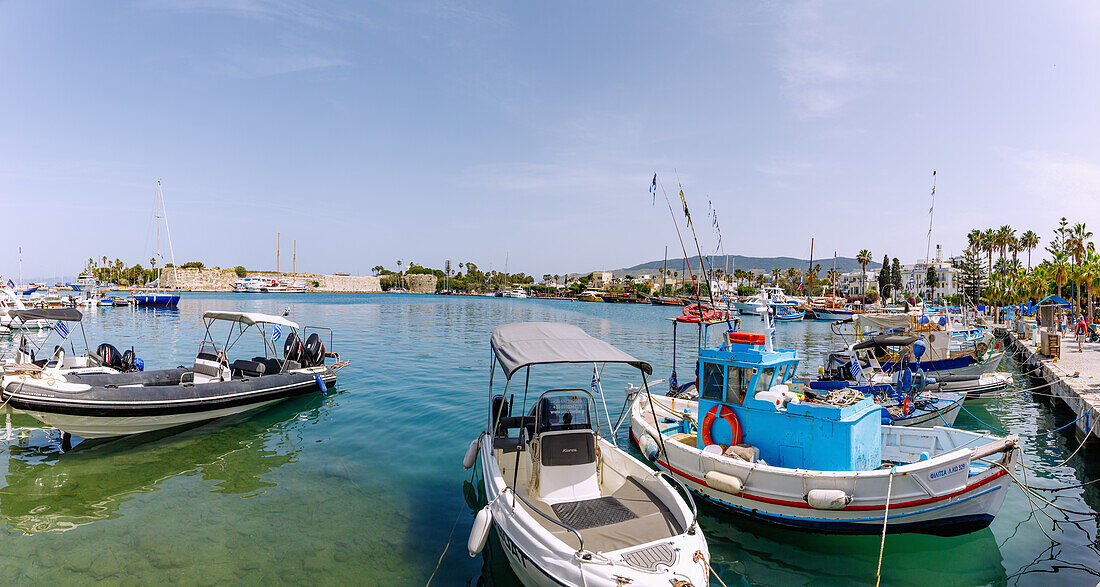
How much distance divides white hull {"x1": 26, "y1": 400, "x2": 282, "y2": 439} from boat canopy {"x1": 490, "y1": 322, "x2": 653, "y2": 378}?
1008 centimetres

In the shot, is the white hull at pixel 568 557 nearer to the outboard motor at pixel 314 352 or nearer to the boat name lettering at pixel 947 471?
the boat name lettering at pixel 947 471

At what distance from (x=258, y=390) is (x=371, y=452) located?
5.28 meters

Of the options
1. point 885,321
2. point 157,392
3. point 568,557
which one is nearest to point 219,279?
point 157,392

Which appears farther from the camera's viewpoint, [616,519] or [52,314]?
[52,314]

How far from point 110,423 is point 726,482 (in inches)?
552

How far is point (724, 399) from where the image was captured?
9359mm

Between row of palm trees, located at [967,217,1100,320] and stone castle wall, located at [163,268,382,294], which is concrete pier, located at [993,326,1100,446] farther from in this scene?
stone castle wall, located at [163,268,382,294]

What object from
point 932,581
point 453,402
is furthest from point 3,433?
point 932,581

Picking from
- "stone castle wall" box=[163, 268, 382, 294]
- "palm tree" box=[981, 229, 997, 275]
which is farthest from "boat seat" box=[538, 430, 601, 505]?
"stone castle wall" box=[163, 268, 382, 294]

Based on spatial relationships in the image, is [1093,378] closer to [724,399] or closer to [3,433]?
[724,399]

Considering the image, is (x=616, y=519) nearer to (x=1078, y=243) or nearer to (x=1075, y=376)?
(x=1075, y=376)

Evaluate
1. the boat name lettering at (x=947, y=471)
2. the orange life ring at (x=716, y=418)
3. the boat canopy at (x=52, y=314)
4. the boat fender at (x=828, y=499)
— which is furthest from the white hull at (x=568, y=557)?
the boat canopy at (x=52, y=314)

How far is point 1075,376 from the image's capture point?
1806cm

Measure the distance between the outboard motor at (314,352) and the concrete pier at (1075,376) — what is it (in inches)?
890
